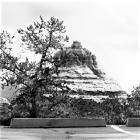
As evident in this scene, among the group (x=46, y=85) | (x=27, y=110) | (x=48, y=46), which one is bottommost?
(x=27, y=110)

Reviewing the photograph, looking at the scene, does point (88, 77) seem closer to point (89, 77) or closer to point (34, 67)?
point (89, 77)

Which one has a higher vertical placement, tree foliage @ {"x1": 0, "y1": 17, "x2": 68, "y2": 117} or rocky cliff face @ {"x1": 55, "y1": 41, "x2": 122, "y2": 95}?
rocky cliff face @ {"x1": 55, "y1": 41, "x2": 122, "y2": 95}

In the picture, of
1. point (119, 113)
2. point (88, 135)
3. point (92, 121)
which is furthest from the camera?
point (119, 113)

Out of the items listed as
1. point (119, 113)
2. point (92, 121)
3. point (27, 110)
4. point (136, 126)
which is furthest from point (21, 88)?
point (119, 113)

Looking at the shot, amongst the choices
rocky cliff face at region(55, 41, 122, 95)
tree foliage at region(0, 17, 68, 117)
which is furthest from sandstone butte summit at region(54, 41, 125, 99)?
tree foliage at region(0, 17, 68, 117)

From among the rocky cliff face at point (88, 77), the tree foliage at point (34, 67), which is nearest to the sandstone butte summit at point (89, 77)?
the rocky cliff face at point (88, 77)

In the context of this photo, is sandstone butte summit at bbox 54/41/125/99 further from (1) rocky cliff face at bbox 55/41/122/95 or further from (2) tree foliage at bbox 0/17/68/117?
(2) tree foliage at bbox 0/17/68/117

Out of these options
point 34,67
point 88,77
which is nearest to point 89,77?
point 88,77

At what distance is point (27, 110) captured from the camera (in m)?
12.5

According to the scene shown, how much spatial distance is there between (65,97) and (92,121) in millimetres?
1826

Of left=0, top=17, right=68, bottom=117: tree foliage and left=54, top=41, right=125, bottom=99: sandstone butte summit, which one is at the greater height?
left=54, top=41, right=125, bottom=99: sandstone butte summit

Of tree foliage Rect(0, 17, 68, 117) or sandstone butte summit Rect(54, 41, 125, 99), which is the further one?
sandstone butte summit Rect(54, 41, 125, 99)

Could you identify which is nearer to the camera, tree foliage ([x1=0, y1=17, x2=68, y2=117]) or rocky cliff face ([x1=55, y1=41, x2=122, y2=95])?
tree foliage ([x1=0, y1=17, x2=68, y2=117])

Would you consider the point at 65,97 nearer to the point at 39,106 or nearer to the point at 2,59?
the point at 39,106
